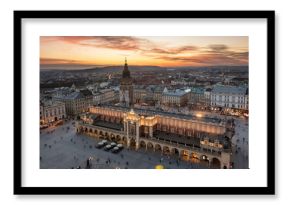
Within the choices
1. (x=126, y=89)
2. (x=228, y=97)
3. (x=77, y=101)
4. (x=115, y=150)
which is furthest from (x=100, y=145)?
(x=228, y=97)

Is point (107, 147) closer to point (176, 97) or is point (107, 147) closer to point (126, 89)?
point (126, 89)

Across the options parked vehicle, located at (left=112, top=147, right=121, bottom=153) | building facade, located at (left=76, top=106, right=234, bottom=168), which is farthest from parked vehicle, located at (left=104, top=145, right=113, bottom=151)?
building facade, located at (left=76, top=106, right=234, bottom=168)

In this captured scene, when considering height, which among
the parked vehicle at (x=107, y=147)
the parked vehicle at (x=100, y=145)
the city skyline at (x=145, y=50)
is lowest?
the parked vehicle at (x=107, y=147)

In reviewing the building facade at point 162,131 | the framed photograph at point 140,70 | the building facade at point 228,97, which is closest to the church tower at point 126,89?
the framed photograph at point 140,70

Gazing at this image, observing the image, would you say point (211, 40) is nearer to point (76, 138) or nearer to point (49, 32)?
point (49, 32)

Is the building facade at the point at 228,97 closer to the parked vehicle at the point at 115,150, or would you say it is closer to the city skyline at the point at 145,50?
the city skyline at the point at 145,50
